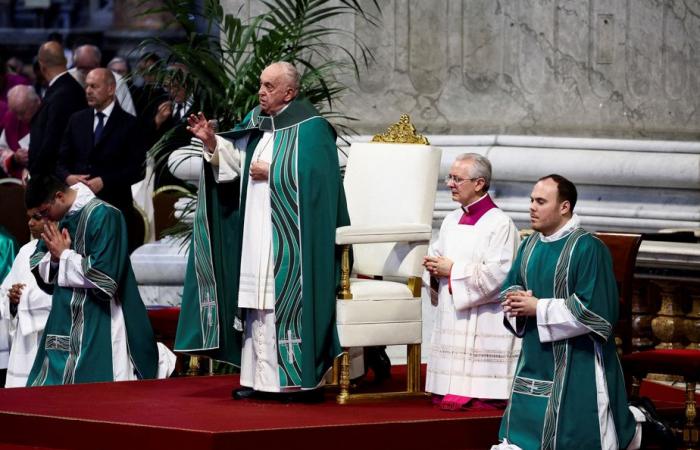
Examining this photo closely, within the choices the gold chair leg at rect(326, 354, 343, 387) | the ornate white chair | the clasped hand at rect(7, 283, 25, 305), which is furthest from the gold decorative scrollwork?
the clasped hand at rect(7, 283, 25, 305)

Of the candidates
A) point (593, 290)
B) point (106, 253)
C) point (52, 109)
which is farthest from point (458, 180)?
point (52, 109)

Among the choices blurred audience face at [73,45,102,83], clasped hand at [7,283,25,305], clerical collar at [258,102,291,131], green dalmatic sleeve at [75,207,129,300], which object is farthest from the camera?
blurred audience face at [73,45,102,83]

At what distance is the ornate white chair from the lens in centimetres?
704

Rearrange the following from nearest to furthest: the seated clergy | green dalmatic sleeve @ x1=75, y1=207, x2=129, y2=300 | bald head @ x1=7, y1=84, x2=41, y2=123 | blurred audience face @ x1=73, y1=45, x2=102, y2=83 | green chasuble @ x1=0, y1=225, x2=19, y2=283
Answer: the seated clergy
green dalmatic sleeve @ x1=75, y1=207, x2=129, y2=300
green chasuble @ x1=0, y1=225, x2=19, y2=283
blurred audience face @ x1=73, y1=45, x2=102, y2=83
bald head @ x1=7, y1=84, x2=41, y2=123

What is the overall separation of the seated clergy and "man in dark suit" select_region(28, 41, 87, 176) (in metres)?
3.34

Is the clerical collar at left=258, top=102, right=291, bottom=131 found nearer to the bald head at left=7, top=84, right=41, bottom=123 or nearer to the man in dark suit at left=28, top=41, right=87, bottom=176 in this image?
the man in dark suit at left=28, top=41, right=87, bottom=176

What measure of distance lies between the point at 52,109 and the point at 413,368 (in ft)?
11.6

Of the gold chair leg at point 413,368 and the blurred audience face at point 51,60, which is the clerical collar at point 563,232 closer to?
the gold chair leg at point 413,368

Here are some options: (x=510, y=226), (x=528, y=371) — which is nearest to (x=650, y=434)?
(x=528, y=371)

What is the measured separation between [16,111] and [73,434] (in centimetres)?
530

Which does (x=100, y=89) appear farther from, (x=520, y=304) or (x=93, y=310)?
(x=520, y=304)

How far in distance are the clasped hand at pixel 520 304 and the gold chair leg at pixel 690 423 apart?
1126 millimetres

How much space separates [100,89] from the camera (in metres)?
9.15

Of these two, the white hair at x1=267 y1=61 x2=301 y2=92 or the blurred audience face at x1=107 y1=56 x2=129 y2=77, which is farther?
the blurred audience face at x1=107 y1=56 x2=129 y2=77
